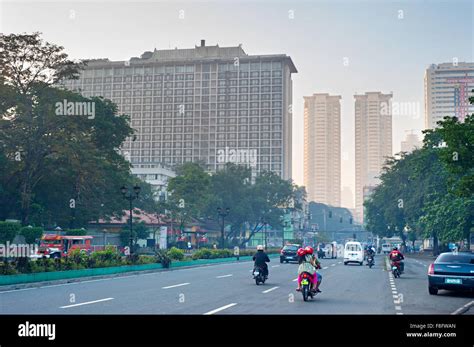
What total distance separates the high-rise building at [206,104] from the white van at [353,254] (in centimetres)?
12845

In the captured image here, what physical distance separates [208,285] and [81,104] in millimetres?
30417

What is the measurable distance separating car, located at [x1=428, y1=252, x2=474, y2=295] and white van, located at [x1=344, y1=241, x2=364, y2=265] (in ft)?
77.5

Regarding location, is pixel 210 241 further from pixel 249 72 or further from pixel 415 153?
pixel 249 72

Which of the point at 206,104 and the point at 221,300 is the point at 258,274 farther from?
the point at 206,104

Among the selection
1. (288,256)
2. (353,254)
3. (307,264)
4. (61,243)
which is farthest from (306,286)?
(61,243)

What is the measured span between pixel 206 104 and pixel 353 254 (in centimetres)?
13932

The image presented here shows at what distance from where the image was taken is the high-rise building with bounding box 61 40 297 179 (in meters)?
172

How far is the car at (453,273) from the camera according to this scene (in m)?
17.1

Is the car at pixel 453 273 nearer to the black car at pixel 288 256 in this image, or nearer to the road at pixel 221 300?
Result: the road at pixel 221 300

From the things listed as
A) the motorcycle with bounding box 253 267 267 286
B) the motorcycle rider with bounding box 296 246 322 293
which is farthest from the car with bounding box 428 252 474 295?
the motorcycle with bounding box 253 267 267 286

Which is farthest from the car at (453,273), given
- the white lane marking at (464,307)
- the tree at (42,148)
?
the tree at (42,148)

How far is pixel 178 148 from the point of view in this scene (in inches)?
7008
